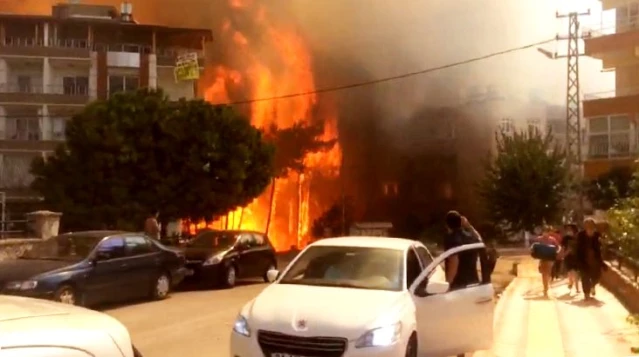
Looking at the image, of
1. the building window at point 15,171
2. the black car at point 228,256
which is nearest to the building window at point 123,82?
the building window at point 15,171

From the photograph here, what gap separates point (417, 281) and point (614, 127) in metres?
38.9

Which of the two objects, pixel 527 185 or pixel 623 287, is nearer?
pixel 623 287

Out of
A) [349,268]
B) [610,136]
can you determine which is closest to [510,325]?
[349,268]

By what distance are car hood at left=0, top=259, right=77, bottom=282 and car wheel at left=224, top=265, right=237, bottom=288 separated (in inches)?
221

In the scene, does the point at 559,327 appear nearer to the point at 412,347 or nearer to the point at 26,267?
the point at 412,347

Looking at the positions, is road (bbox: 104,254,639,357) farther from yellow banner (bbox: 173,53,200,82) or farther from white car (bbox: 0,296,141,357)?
yellow banner (bbox: 173,53,200,82)

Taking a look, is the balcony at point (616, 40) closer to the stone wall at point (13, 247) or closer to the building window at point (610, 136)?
the building window at point (610, 136)

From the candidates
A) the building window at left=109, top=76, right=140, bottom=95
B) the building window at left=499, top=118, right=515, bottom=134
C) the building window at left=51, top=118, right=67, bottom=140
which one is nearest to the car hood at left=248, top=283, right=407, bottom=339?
the building window at left=51, top=118, right=67, bottom=140

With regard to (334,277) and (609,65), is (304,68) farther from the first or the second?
(334,277)

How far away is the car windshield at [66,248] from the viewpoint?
46.6 feet

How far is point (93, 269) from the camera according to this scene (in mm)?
13953

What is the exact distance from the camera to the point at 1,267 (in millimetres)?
Result: 13352

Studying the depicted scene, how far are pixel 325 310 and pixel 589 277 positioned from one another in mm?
→ 9405

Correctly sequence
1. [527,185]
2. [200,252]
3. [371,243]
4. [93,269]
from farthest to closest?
[527,185]
[200,252]
[93,269]
[371,243]
